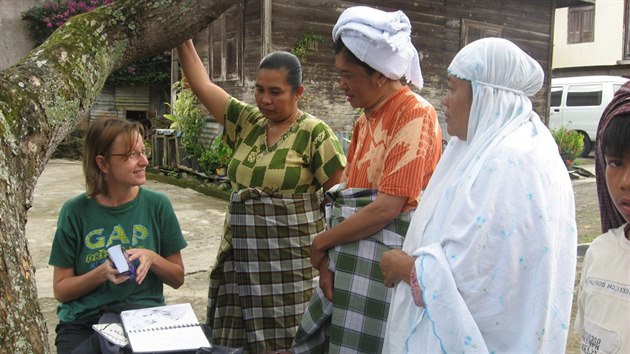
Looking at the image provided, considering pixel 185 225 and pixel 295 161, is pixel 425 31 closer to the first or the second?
pixel 185 225

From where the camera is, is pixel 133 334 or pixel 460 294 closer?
pixel 460 294

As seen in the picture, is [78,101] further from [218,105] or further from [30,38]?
[30,38]

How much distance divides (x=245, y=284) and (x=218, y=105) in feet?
2.72

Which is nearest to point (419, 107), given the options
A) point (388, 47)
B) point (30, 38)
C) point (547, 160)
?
point (388, 47)

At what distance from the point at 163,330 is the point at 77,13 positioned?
1631 cm

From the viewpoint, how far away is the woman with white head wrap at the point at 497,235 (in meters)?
1.63

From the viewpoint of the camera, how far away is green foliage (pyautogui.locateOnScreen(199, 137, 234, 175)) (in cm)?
976

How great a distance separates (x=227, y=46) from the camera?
1025 cm

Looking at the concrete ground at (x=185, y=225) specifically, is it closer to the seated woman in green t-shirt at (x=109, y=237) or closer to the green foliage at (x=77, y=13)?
the seated woman in green t-shirt at (x=109, y=237)

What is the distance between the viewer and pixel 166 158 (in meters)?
11.6

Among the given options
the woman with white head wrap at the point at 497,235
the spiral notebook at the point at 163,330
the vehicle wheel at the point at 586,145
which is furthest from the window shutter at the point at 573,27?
the spiral notebook at the point at 163,330

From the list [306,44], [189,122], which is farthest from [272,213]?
[189,122]

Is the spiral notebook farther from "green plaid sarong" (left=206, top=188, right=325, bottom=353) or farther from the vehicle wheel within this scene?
the vehicle wheel

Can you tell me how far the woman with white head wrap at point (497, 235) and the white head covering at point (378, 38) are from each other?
381 millimetres
